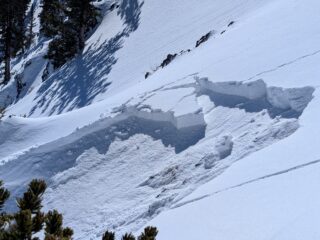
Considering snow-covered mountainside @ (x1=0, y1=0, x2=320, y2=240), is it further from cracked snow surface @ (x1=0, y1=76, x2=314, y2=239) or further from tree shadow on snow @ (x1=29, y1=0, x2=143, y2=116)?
tree shadow on snow @ (x1=29, y1=0, x2=143, y2=116)

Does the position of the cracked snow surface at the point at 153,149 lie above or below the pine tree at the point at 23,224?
above

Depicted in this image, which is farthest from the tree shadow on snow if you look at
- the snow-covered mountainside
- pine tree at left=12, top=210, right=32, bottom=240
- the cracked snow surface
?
pine tree at left=12, top=210, right=32, bottom=240

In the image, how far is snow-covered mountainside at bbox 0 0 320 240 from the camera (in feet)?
14.8

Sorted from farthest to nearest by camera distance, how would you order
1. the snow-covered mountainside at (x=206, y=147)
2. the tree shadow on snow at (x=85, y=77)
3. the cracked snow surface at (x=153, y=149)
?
the tree shadow on snow at (x=85, y=77) → the cracked snow surface at (x=153, y=149) → the snow-covered mountainside at (x=206, y=147)

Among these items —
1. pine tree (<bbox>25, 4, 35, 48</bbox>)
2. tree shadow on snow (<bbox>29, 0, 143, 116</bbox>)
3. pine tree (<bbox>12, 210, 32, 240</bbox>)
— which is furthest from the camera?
pine tree (<bbox>25, 4, 35, 48</bbox>)

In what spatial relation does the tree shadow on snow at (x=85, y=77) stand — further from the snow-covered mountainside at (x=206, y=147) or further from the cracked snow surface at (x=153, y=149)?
the cracked snow surface at (x=153, y=149)

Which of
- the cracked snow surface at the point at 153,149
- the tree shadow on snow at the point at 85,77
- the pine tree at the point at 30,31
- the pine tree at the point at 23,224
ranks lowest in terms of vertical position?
the pine tree at the point at 23,224

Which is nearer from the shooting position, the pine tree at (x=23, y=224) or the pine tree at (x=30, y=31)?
the pine tree at (x=23, y=224)

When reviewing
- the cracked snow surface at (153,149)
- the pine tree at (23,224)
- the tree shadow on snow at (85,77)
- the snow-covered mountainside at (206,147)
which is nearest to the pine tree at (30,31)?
the tree shadow on snow at (85,77)

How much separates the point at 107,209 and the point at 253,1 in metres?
10.5

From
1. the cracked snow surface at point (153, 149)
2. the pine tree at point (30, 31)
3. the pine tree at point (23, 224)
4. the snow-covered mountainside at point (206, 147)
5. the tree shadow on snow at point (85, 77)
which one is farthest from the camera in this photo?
the pine tree at point (30, 31)

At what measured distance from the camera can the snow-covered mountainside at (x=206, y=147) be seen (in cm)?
452

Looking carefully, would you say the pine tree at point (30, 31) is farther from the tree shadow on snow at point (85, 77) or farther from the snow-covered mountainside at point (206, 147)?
the snow-covered mountainside at point (206, 147)

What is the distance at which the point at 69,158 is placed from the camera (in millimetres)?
8516
